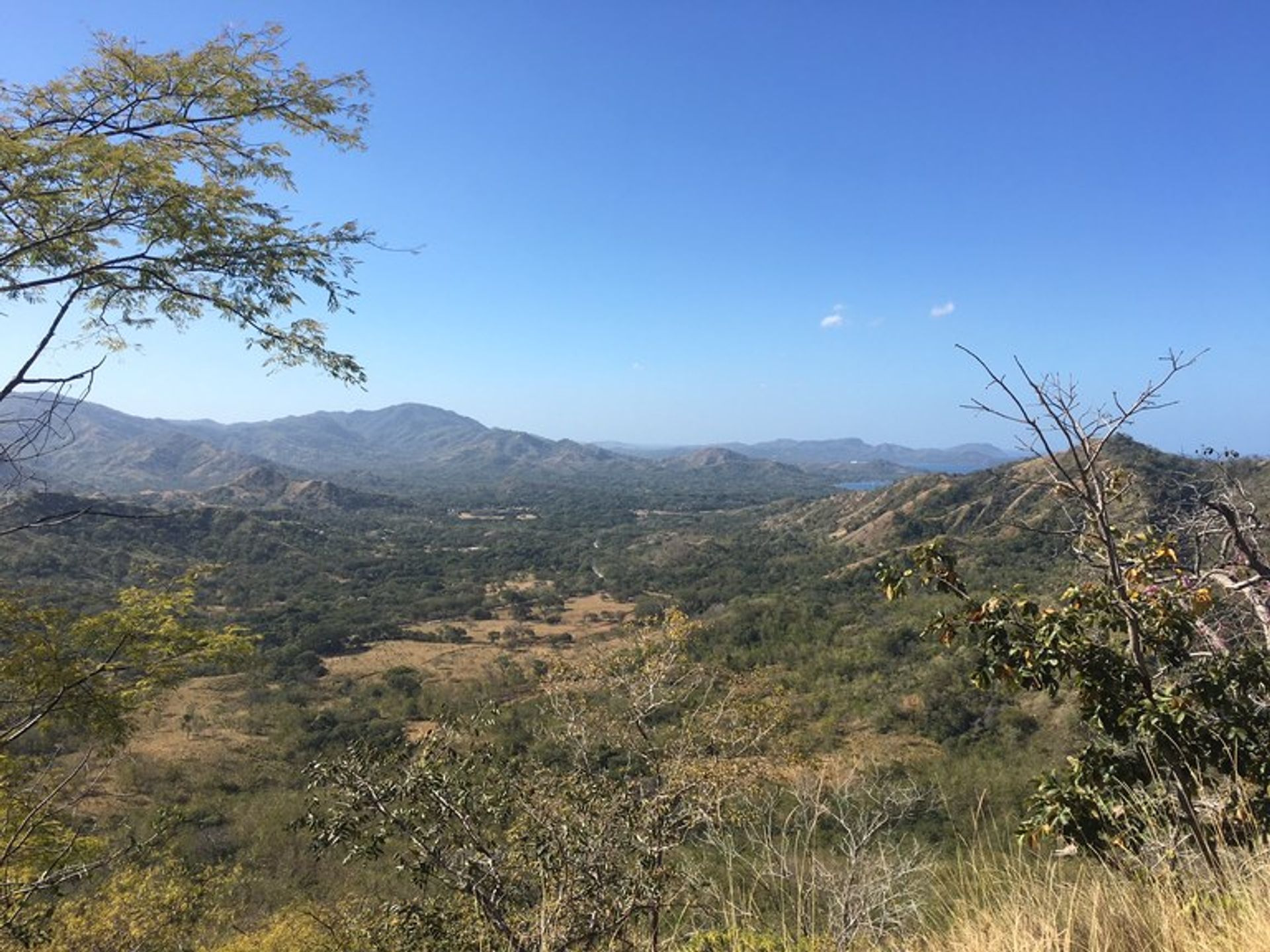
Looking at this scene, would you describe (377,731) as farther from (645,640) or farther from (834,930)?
(834,930)

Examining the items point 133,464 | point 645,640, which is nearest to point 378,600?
point 645,640

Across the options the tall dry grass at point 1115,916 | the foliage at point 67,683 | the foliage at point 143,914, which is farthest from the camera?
the foliage at point 143,914

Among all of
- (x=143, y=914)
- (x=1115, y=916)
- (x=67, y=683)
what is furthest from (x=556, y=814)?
(x=143, y=914)

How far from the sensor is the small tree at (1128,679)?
3113 mm

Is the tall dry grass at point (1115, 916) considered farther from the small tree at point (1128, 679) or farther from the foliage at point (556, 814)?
the foliage at point (556, 814)

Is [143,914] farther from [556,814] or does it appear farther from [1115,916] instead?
[1115,916]

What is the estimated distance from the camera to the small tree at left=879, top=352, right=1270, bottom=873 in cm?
311

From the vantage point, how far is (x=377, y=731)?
2634 cm

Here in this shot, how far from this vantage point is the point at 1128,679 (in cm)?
338

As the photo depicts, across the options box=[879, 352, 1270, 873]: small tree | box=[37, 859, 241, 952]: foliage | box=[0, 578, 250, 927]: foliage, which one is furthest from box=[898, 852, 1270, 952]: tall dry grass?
box=[37, 859, 241, 952]: foliage

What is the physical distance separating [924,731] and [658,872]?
23.4 meters

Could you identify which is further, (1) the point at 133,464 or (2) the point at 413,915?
(1) the point at 133,464

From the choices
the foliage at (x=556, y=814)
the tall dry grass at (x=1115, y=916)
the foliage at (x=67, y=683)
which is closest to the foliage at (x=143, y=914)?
the foliage at (x=67, y=683)

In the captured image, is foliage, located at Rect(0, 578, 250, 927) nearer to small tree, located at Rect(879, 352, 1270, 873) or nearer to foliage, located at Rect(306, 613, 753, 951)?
foliage, located at Rect(306, 613, 753, 951)
